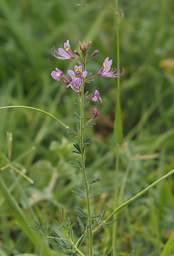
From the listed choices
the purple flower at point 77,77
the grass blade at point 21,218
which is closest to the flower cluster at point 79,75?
the purple flower at point 77,77

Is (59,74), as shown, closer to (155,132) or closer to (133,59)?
(155,132)

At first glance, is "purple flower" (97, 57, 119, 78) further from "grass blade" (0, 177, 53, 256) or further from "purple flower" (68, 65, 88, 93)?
"grass blade" (0, 177, 53, 256)

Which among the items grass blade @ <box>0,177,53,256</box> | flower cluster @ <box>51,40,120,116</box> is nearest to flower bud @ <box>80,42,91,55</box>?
flower cluster @ <box>51,40,120,116</box>

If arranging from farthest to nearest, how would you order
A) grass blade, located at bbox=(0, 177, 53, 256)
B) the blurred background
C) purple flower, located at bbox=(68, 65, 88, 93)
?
1. the blurred background
2. grass blade, located at bbox=(0, 177, 53, 256)
3. purple flower, located at bbox=(68, 65, 88, 93)

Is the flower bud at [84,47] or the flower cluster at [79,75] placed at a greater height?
the flower bud at [84,47]

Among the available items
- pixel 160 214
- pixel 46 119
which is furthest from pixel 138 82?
pixel 160 214

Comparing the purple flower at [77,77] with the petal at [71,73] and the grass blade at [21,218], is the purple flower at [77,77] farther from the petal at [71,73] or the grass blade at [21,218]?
the grass blade at [21,218]
